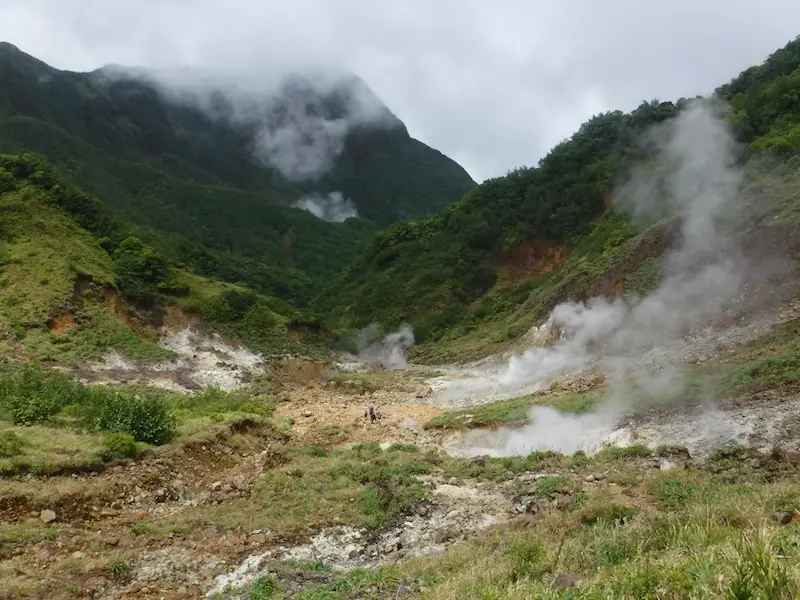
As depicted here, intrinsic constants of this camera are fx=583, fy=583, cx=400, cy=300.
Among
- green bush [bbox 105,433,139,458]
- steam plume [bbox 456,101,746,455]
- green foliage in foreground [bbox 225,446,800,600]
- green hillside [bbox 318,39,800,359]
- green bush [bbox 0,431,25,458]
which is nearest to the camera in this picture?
green foliage in foreground [bbox 225,446,800,600]

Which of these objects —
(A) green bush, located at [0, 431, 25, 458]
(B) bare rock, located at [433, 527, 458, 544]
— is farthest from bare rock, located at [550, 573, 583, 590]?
(A) green bush, located at [0, 431, 25, 458]

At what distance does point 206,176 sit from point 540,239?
221 feet

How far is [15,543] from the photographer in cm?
767

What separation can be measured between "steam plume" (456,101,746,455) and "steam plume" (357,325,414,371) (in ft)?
42.1

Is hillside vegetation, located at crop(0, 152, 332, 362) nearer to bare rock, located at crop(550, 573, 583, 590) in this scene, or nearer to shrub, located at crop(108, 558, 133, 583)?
shrub, located at crop(108, 558, 133, 583)

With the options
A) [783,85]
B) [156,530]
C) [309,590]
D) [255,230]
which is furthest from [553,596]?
[255,230]

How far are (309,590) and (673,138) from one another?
38798 mm

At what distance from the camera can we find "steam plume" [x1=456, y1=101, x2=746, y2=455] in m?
14.3

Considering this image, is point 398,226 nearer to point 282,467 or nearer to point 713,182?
point 713,182

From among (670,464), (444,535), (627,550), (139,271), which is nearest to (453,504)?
(444,535)

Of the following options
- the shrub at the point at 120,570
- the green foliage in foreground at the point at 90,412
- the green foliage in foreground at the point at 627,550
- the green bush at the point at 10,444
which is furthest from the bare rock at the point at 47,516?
the green foliage in foreground at the point at 627,550

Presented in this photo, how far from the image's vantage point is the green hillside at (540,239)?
93.2ft

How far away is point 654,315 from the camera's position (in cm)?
2236

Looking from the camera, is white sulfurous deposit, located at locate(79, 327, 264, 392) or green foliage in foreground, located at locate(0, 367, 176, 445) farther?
white sulfurous deposit, located at locate(79, 327, 264, 392)
